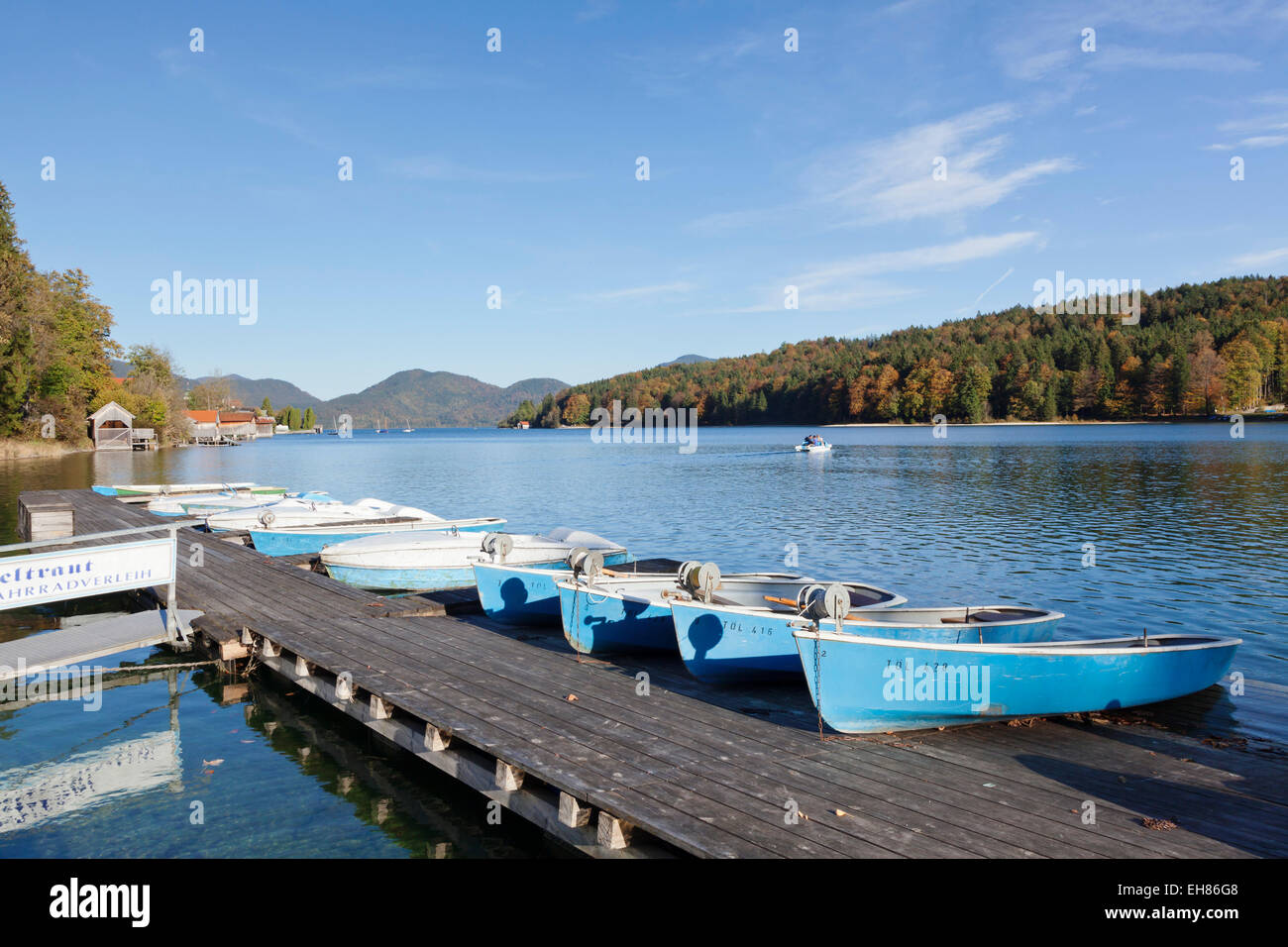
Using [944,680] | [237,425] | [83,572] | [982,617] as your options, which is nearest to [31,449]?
[83,572]

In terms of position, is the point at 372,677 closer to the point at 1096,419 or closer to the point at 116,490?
the point at 116,490

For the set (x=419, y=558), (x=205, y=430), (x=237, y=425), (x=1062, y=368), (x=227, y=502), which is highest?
(x=1062, y=368)

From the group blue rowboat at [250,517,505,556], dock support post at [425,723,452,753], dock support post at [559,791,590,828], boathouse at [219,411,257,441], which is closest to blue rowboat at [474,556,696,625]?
dock support post at [425,723,452,753]

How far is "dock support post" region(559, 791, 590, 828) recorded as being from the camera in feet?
20.1

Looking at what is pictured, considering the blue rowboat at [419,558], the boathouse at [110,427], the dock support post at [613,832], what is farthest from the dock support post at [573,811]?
the boathouse at [110,427]

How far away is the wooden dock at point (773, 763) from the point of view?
5.54 m

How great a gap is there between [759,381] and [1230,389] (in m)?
91.6

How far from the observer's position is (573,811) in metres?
6.13

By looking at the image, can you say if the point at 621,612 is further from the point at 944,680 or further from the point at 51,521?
the point at 51,521

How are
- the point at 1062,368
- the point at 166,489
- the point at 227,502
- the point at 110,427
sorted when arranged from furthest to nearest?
the point at 1062,368
the point at 110,427
the point at 166,489
the point at 227,502

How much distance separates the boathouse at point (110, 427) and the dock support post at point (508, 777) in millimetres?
85561

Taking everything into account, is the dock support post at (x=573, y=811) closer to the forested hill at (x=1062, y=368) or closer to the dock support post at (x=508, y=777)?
the dock support post at (x=508, y=777)

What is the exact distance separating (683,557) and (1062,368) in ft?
411
